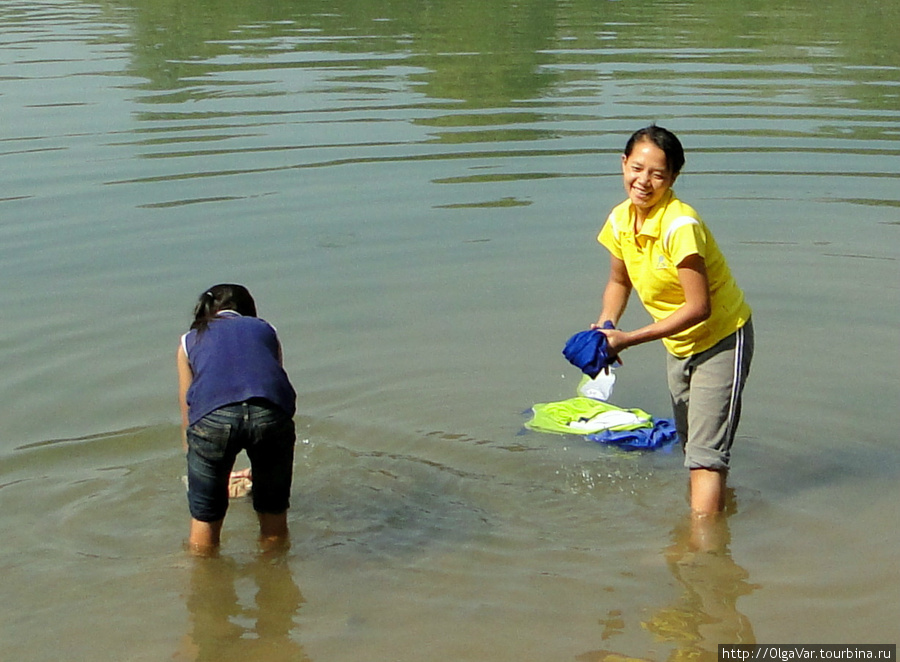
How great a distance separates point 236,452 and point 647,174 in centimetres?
208

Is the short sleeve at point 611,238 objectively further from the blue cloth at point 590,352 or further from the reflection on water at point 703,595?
the reflection on water at point 703,595

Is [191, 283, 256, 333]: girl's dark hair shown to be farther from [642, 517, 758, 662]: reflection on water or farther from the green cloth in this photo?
the green cloth

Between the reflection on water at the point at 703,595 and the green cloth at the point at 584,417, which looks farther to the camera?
the green cloth at the point at 584,417

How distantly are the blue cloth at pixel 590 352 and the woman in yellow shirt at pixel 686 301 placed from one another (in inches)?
1.8

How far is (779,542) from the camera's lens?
564cm

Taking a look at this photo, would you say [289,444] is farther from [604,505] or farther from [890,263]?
[890,263]

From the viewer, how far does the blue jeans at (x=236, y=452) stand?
193 inches

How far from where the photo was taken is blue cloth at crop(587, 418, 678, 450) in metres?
6.67

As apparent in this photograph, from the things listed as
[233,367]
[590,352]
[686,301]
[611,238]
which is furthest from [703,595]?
[233,367]

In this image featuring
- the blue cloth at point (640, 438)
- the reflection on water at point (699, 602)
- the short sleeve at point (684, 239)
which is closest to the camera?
the reflection on water at point (699, 602)

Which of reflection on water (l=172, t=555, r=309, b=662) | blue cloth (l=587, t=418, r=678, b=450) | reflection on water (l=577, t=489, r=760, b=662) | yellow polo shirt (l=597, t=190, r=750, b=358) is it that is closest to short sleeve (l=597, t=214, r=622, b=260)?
yellow polo shirt (l=597, t=190, r=750, b=358)

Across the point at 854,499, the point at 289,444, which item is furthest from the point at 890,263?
the point at 289,444

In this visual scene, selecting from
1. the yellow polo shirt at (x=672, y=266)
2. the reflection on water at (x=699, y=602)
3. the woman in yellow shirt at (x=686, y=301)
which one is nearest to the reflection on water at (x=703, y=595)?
the reflection on water at (x=699, y=602)

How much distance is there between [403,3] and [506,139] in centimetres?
1142
